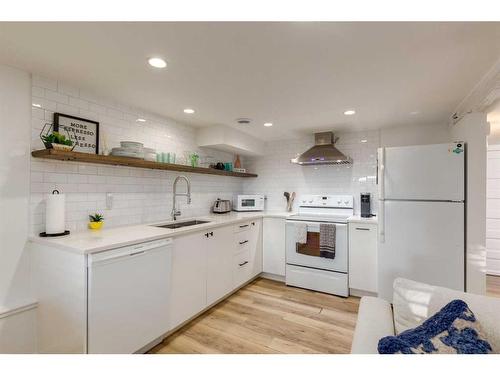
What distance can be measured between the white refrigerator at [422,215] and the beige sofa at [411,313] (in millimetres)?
1470

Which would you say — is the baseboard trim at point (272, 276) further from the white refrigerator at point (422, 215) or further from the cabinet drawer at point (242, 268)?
the white refrigerator at point (422, 215)

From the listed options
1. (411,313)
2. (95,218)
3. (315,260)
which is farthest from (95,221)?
(315,260)

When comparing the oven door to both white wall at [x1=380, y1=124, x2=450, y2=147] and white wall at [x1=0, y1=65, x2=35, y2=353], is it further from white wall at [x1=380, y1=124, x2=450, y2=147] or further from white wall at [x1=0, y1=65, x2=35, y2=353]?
white wall at [x1=0, y1=65, x2=35, y2=353]

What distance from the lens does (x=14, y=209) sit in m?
1.66

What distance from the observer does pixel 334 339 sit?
200cm

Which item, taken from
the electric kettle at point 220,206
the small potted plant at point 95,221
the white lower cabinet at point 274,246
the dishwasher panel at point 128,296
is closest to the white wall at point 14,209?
the small potted plant at point 95,221

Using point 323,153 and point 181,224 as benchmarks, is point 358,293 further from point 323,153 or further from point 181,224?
point 181,224

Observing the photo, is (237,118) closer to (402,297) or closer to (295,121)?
(295,121)

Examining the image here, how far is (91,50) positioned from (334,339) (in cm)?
273

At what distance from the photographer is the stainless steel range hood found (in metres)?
3.23

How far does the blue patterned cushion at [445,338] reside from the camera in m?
0.65

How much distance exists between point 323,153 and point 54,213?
2983 millimetres

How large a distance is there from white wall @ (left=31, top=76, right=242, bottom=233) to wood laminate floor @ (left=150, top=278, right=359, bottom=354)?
47.2 inches
